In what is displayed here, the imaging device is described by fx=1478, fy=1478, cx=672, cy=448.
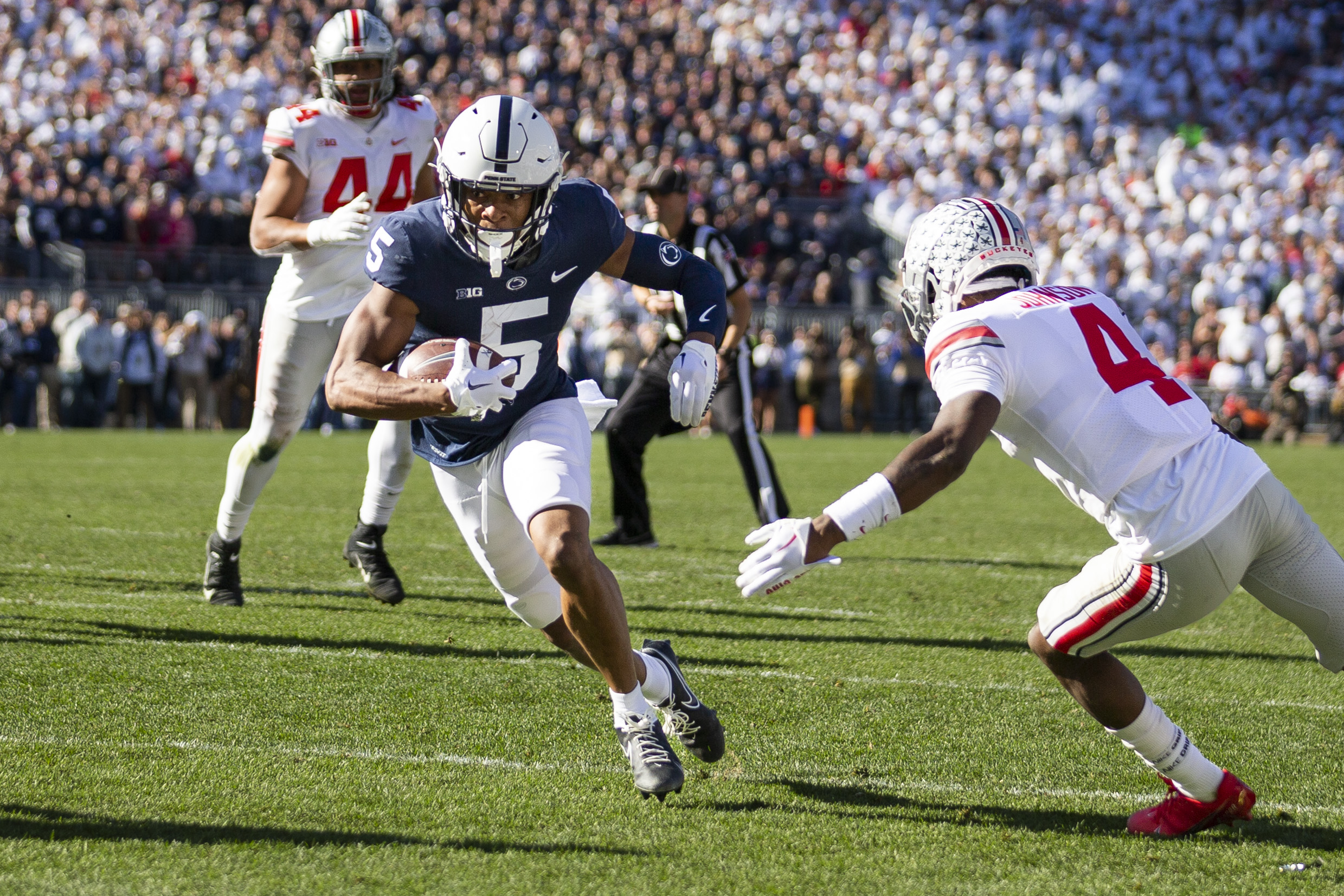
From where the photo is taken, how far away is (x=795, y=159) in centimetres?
→ 2453

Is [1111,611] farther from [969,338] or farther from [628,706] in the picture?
[628,706]

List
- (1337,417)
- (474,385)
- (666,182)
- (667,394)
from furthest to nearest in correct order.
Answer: (1337,417), (667,394), (666,182), (474,385)

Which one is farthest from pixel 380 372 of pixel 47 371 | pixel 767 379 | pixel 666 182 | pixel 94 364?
pixel 767 379

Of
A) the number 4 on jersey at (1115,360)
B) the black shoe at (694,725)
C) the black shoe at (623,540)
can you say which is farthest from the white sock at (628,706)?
the black shoe at (623,540)

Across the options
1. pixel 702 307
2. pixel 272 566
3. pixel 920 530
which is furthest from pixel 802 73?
pixel 702 307

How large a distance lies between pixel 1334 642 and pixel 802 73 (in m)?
24.4

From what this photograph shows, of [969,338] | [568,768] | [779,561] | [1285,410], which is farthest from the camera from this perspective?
[1285,410]

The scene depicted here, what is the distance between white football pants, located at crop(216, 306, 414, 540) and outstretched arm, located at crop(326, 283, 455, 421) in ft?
6.79

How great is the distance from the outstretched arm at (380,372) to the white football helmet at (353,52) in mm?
2172

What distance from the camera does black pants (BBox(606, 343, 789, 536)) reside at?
7957 mm

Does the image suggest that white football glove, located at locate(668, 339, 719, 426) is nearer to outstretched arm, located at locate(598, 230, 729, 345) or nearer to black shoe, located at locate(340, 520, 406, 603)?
outstretched arm, located at locate(598, 230, 729, 345)

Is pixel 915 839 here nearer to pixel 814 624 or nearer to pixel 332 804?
pixel 332 804

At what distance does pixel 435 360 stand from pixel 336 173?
2509 millimetres

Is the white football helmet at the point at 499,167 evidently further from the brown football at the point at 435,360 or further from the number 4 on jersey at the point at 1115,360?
the number 4 on jersey at the point at 1115,360
